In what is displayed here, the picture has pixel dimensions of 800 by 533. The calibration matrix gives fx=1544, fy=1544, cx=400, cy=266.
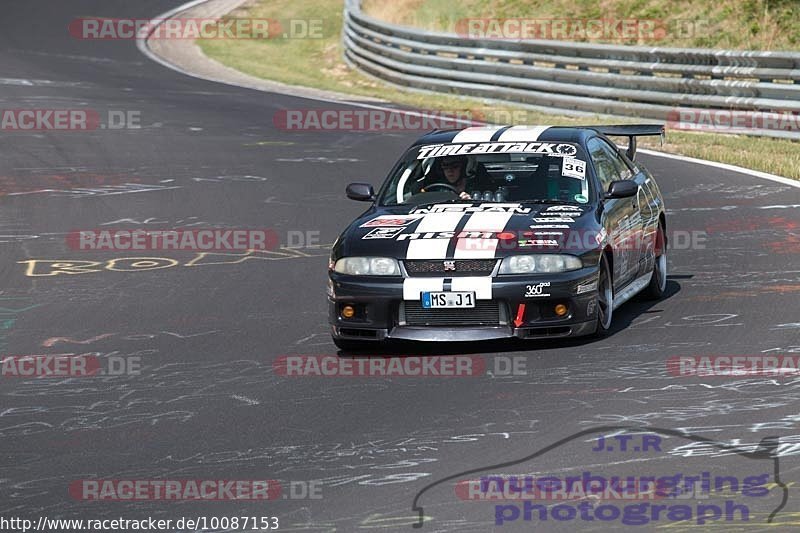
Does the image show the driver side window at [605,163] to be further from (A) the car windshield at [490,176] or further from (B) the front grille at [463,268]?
(B) the front grille at [463,268]

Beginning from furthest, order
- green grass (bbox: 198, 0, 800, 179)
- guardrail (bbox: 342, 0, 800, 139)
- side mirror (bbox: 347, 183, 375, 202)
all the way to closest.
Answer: guardrail (bbox: 342, 0, 800, 139) < green grass (bbox: 198, 0, 800, 179) < side mirror (bbox: 347, 183, 375, 202)

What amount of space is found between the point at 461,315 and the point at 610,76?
562 inches

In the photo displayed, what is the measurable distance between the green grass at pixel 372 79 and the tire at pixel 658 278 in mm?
6085

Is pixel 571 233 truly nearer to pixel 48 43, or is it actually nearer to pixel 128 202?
pixel 128 202

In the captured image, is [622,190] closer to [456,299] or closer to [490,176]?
[490,176]

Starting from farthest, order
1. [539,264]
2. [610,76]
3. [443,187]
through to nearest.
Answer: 1. [610,76]
2. [443,187]
3. [539,264]

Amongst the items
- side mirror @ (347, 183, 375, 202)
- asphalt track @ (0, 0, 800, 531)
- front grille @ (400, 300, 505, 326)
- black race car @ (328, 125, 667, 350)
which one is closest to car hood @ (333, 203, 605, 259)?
black race car @ (328, 125, 667, 350)

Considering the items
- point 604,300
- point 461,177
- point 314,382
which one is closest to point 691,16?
point 461,177

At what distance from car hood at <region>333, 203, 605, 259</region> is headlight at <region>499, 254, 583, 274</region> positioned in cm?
4

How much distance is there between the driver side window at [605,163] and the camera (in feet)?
34.9

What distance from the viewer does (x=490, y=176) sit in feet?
34.6

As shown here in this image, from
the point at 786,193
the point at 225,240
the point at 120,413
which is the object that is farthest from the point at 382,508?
the point at 786,193

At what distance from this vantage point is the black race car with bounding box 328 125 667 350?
9.18 meters

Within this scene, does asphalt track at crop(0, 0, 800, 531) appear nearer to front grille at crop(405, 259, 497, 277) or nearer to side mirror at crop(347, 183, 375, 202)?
front grille at crop(405, 259, 497, 277)
